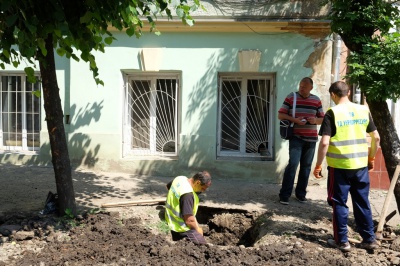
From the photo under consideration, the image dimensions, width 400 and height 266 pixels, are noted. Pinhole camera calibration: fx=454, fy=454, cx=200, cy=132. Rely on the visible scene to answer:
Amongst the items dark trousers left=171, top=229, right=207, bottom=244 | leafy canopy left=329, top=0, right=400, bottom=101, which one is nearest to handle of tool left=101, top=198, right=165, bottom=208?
dark trousers left=171, top=229, right=207, bottom=244

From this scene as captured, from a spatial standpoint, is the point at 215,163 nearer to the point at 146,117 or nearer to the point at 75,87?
the point at 146,117

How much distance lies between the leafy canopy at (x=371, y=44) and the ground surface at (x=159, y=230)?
5.67ft

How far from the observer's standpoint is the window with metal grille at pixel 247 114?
8.64 meters

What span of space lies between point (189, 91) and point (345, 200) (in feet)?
14.2

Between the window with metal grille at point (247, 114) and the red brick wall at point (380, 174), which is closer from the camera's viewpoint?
the red brick wall at point (380, 174)

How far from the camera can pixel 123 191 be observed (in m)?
7.23

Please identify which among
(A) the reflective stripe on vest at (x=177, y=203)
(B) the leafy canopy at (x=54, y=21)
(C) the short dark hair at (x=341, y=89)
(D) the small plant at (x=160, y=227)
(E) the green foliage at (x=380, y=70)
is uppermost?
(B) the leafy canopy at (x=54, y=21)

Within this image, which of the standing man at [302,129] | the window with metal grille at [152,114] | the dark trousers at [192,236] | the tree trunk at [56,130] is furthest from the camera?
the window with metal grille at [152,114]

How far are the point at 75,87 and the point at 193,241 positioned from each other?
16.0ft

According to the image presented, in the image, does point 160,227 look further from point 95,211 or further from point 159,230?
point 95,211

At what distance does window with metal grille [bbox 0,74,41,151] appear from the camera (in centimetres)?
921

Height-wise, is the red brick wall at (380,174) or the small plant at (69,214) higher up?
the red brick wall at (380,174)

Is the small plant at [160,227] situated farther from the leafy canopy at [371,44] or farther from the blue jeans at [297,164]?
the leafy canopy at [371,44]

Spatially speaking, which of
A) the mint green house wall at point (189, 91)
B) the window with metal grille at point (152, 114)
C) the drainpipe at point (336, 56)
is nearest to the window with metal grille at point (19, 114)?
the mint green house wall at point (189, 91)
